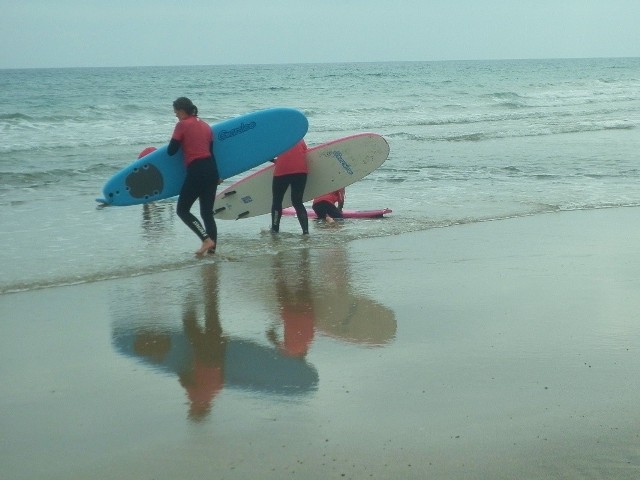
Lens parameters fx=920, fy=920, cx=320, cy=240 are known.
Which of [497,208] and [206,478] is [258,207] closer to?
[497,208]

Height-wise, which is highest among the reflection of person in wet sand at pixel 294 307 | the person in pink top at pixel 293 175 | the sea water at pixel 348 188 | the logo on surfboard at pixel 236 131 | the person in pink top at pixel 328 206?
the logo on surfboard at pixel 236 131

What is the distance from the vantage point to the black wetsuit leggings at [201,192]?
8688 mm

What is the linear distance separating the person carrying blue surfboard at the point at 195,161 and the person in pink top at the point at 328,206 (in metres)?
2.45

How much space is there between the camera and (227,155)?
9859 millimetres

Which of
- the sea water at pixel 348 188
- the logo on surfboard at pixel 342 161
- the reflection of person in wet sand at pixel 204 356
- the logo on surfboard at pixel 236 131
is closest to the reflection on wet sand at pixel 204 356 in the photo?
the reflection of person in wet sand at pixel 204 356

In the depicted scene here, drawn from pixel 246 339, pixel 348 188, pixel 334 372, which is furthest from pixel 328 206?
pixel 334 372

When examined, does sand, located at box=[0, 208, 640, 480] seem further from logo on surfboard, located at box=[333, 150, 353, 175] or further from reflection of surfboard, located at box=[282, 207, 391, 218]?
reflection of surfboard, located at box=[282, 207, 391, 218]

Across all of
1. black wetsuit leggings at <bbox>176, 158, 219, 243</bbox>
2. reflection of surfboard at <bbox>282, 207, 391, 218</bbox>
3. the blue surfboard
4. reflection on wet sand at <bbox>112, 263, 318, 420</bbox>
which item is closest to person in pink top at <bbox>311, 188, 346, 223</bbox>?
reflection of surfboard at <bbox>282, 207, 391, 218</bbox>

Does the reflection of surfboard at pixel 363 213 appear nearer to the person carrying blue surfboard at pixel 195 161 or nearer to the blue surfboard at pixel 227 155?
the blue surfboard at pixel 227 155

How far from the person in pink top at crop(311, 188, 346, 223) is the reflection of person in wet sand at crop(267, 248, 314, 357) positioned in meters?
2.23

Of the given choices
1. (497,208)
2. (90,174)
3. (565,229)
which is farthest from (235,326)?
(90,174)

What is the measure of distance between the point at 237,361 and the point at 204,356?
0.25 m

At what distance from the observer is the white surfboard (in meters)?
10.8

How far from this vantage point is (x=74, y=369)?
5254 mm
